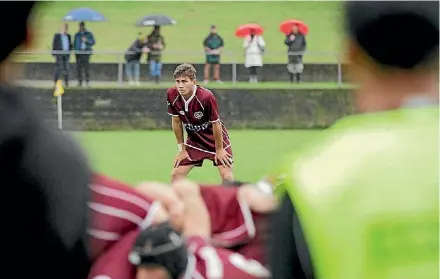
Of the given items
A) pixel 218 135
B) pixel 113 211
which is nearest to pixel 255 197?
pixel 113 211

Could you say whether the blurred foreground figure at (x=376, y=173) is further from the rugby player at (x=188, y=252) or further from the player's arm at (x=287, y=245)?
the rugby player at (x=188, y=252)

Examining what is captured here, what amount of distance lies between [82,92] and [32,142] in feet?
56.7

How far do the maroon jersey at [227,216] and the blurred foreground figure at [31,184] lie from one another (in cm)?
118

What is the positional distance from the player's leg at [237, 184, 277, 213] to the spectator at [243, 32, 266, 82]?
20403 mm

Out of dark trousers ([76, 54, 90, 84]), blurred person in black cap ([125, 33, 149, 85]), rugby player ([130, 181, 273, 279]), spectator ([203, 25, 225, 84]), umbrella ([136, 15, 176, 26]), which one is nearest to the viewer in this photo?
rugby player ([130, 181, 273, 279])

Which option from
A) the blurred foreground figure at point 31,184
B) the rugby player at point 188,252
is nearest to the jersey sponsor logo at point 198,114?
the rugby player at point 188,252

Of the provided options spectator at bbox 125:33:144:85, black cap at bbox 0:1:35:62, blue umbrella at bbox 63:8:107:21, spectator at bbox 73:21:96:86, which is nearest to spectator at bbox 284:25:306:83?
spectator at bbox 125:33:144:85

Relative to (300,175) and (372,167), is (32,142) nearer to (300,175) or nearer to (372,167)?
(300,175)

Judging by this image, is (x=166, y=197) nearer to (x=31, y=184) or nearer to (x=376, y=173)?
(x=31, y=184)

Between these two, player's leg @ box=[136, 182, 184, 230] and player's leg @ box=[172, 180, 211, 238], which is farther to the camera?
player's leg @ box=[172, 180, 211, 238]

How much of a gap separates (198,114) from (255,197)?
7.64 meters

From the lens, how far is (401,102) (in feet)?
5.55

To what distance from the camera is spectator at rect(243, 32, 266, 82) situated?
2347cm

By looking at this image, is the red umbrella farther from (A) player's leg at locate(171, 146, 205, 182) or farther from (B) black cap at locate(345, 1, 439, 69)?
(B) black cap at locate(345, 1, 439, 69)
